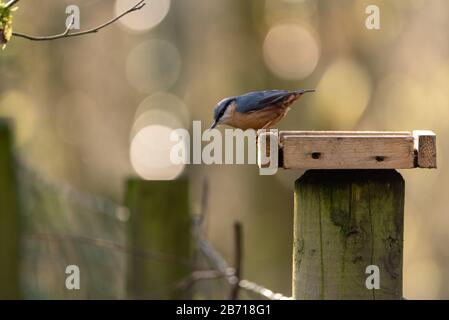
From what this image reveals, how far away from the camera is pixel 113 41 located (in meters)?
11.0

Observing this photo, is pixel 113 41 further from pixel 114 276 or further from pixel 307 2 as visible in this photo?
pixel 114 276

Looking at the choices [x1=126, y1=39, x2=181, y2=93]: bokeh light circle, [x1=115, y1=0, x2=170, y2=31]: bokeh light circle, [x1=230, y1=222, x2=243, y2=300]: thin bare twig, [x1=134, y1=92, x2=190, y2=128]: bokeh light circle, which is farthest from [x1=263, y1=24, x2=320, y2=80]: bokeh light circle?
[x1=230, y1=222, x2=243, y2=300]: thin bare twig

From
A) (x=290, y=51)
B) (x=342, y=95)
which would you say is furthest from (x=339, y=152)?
(x=290, y=51)

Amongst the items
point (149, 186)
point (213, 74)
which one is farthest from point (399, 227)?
point (213, 74)

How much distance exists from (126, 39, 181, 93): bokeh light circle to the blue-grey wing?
7693 millimetres

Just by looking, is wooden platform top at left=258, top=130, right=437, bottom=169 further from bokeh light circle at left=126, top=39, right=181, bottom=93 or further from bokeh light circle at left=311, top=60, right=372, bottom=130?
bokeh light circle at left=126, top=39, right=181, bottom=93

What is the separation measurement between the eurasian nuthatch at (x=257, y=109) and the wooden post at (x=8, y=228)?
908 mm

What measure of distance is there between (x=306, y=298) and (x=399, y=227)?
26 centimetres

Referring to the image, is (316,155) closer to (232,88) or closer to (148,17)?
(232,88)

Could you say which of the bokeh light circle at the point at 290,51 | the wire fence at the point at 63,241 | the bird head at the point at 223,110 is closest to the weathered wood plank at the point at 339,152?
the bird head at the point at 223,110

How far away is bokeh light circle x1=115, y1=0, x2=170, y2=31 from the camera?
Result: 1052cm
